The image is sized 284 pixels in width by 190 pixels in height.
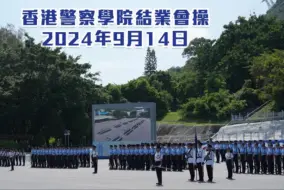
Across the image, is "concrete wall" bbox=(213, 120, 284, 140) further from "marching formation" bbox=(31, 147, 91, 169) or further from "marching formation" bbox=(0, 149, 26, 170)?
"marching formation" bbox=(0, 149, 26, 170)

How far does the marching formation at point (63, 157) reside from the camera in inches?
1364

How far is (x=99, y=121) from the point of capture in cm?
4197

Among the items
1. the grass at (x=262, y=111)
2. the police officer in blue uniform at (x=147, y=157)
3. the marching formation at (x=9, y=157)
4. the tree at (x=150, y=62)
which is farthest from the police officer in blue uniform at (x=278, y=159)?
the tree at (x=150, y=62)

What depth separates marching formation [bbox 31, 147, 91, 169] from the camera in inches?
1364

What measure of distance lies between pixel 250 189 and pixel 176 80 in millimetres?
75462

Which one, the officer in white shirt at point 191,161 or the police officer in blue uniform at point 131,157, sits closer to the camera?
the officer in white shirt at point 191,161

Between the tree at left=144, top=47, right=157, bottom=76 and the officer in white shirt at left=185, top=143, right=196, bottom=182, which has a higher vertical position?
the tree at left=144, top=47, right=157, bottom=76

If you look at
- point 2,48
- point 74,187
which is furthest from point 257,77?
point 74,187

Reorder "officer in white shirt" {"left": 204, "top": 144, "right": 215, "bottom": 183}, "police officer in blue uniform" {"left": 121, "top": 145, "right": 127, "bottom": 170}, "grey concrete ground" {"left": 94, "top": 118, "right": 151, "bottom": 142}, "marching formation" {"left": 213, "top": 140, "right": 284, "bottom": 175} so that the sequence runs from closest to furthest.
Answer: "officer in white shirt" {"left": 204, "top": 144, "right": 215, "bottom": 183} < "marching formation" {"left": 213, "top": 140, "right": 284, "bottom": 175} < "police officer in blue uniform" {"left": 121, "top": 145, "right": 127, "bottom": 170} < "grey concrete ground" {"left": 94, "top": 118, "right": 151, "bottom": 142}

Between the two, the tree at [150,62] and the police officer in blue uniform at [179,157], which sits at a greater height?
the tree at [150,62]

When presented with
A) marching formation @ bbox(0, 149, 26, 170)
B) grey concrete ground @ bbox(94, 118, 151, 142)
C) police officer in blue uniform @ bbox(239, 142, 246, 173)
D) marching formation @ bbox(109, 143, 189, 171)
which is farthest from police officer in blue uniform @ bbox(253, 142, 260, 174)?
marching formation @ bbox(0, 149, 26, 170)

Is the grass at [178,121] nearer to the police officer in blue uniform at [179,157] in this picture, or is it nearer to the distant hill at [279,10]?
the distant hill at [279,10]

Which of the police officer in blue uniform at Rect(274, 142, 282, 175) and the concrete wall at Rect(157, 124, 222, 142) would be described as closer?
the police officer in blue uniform at Rect(274, 142, 282, 175)

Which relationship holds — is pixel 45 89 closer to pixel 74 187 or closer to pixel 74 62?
pixel 74 62
